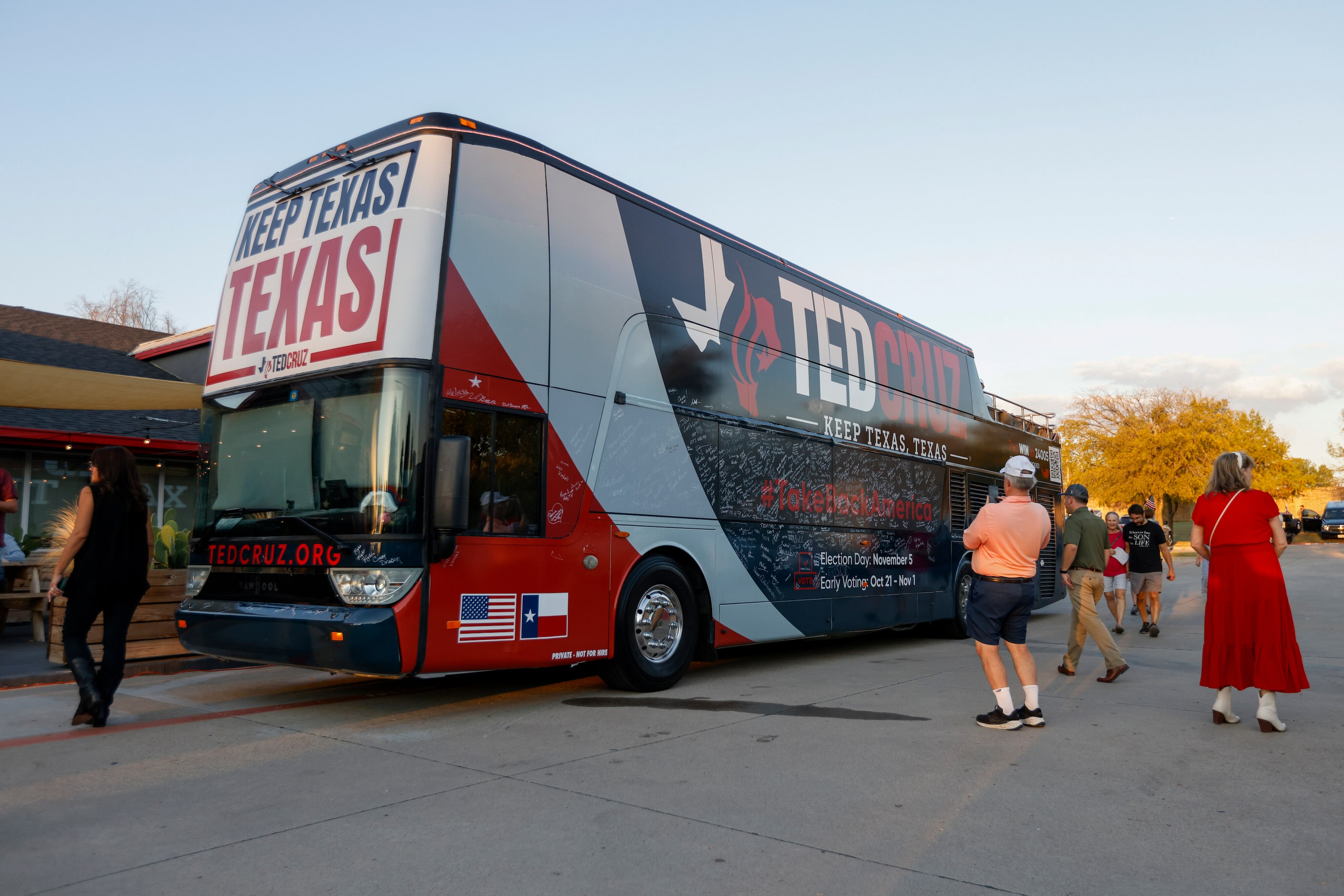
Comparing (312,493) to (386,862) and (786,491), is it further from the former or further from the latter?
→ (786,491)

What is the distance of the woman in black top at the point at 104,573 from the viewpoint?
6.13 meters

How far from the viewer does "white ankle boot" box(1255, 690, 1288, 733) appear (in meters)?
6.02

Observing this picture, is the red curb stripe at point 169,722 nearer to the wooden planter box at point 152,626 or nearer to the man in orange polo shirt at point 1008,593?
the wooden planter box at point 152,626

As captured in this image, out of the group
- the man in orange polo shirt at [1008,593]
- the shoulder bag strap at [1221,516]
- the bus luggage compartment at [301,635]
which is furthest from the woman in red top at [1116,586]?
the bus luggage compartment at [301,635]

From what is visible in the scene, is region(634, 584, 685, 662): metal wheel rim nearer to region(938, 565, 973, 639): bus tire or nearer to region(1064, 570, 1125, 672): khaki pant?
region(1064, 570, 1125, 672): khaki pant

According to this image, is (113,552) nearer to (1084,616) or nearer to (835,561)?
(835,561)

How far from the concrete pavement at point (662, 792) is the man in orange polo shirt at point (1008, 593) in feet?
0.72

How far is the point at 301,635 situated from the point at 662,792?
2.71 metres

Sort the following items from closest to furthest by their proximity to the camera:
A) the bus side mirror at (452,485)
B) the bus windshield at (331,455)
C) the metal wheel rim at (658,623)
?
the bus side mirror at (452,485), the bus windshield at (331,455), the metal wheel rim at (658,623)

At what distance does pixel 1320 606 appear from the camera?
1622cm

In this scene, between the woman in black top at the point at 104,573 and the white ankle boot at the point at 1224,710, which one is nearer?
the woman in black top at the point at 104,573

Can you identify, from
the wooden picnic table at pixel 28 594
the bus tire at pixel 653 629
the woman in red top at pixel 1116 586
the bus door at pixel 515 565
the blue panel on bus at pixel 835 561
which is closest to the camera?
the bus door at pixel 515 565

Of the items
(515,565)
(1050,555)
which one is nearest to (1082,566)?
(515,565)

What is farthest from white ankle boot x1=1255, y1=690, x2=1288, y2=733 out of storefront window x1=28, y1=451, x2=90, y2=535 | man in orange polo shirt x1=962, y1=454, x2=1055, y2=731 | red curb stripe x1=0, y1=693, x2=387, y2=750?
storefront window x1=28, y1=451, x2=90, y2=535
